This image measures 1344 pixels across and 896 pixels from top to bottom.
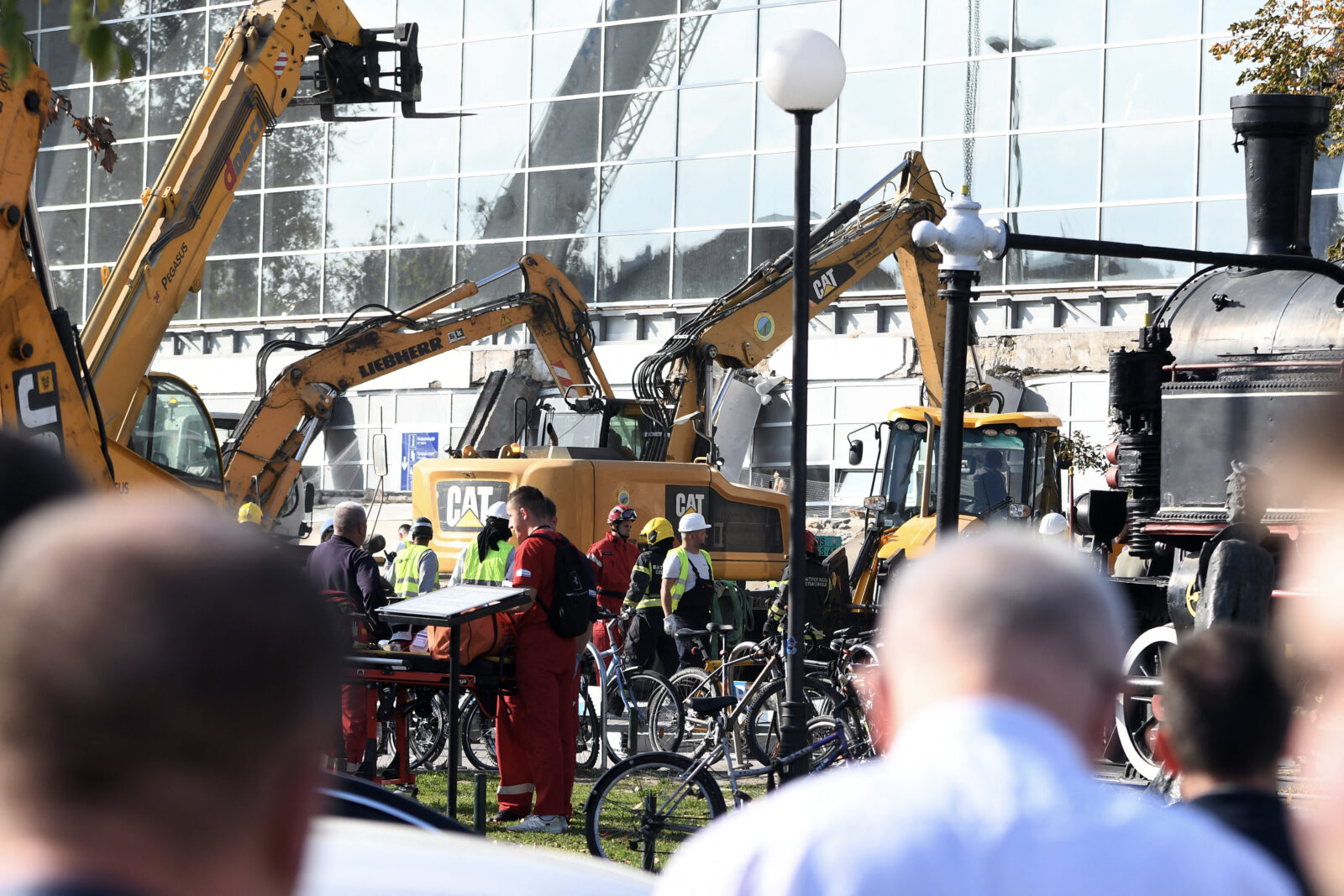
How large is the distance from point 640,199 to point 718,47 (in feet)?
10.3

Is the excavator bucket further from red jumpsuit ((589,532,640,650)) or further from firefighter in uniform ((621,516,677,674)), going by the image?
firefighter in uniform ((621,516,677,674))

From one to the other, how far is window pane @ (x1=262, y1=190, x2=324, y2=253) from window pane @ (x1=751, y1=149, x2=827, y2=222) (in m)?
9.80

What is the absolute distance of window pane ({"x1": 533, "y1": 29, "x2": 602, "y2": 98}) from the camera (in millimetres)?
32188

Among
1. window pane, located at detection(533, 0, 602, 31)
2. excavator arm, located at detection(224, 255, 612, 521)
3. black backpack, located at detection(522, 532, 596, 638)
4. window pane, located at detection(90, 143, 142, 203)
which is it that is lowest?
black backpack, located at detection(522, 532, 596, 638)

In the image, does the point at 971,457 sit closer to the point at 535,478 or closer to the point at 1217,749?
the point at 535,478

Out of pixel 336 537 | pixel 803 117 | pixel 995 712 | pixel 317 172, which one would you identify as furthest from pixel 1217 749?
pixel 317 172

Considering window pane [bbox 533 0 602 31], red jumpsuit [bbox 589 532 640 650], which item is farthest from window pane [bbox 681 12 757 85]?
red jumpsuit [bbox 589 532 640 650]

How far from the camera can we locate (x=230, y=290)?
35.4 m

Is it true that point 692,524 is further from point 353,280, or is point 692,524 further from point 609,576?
point 353,280

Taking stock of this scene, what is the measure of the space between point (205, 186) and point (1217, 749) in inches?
520

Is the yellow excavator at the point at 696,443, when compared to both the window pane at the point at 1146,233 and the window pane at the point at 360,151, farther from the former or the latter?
the window pane at the point at 360,151

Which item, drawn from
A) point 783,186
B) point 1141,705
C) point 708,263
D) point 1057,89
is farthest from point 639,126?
point 1141,705

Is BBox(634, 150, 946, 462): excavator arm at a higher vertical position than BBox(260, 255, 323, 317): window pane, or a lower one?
lower

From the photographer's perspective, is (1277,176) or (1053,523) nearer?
(1277,176)
